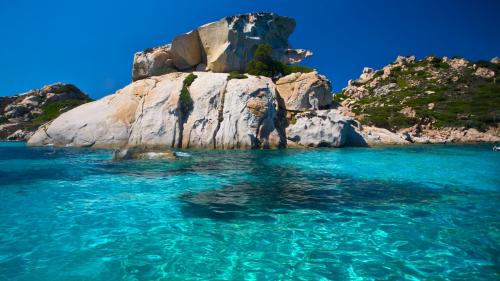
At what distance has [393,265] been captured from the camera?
6098mm

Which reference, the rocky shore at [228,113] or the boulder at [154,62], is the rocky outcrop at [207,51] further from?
the rocky shore at [228,113]

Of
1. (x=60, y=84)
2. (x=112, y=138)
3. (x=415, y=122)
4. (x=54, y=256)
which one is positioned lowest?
(x=54, y=256)

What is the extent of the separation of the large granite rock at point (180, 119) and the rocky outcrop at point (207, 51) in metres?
19.3

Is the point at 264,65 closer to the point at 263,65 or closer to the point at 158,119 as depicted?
the point at 263,65

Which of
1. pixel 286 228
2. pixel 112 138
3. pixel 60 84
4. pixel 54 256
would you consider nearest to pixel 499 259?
pixel 286 228

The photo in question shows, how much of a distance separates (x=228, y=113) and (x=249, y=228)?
1009 inches

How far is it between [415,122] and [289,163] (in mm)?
45154

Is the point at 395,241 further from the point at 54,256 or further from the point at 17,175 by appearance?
the point at 17,175

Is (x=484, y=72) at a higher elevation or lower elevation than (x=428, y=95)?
higher

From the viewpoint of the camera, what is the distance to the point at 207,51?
189 ft

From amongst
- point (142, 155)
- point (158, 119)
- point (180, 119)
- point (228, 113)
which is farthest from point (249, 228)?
point (158, 119)

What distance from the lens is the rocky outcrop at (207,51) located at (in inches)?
2192

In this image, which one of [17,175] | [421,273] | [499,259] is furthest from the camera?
[17,175]

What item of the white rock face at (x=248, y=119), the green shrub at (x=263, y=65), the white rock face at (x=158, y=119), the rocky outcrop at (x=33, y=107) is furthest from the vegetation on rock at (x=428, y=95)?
the rocky outcrop at (x=33, y=107)
